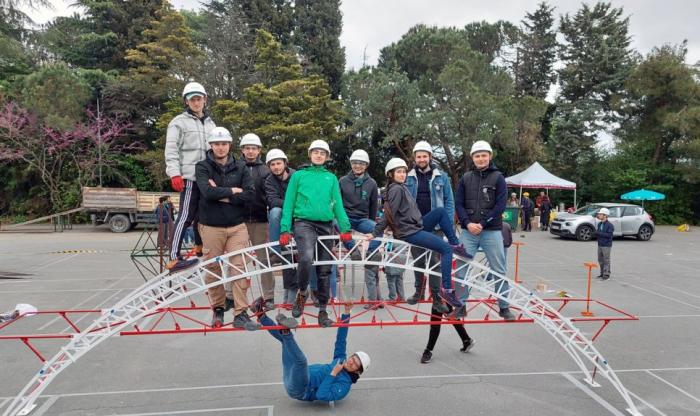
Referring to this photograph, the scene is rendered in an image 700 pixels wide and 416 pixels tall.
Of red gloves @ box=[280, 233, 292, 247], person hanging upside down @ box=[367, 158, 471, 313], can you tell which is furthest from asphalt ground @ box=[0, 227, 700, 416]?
red gloves @ box=[280, 233, 292, 247]

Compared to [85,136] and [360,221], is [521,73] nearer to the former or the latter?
[85,136]

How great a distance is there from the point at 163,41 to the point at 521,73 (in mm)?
27436

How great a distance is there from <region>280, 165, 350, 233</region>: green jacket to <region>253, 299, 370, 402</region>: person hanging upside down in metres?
1.03

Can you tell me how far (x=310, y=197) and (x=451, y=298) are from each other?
204 centimetres

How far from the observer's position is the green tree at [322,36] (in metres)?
31.8

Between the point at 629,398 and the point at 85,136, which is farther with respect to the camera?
the point at 85,136

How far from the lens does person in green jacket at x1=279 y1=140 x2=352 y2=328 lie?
4.86 m

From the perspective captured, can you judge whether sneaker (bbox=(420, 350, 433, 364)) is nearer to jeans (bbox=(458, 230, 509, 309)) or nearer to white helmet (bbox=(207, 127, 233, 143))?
jeans (bbox=(458, 230, 509, 309))

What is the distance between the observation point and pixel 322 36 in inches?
1256

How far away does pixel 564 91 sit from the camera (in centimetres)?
3428

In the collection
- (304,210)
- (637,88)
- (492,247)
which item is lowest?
(492,247)

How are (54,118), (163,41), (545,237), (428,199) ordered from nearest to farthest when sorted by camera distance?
(428,199), (545,237), (54,118), (163,41)

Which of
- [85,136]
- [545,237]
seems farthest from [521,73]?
[85,136]

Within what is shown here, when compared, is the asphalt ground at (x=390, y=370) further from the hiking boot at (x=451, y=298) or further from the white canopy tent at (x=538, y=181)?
the white canopy tent at (x=538, y=181)
